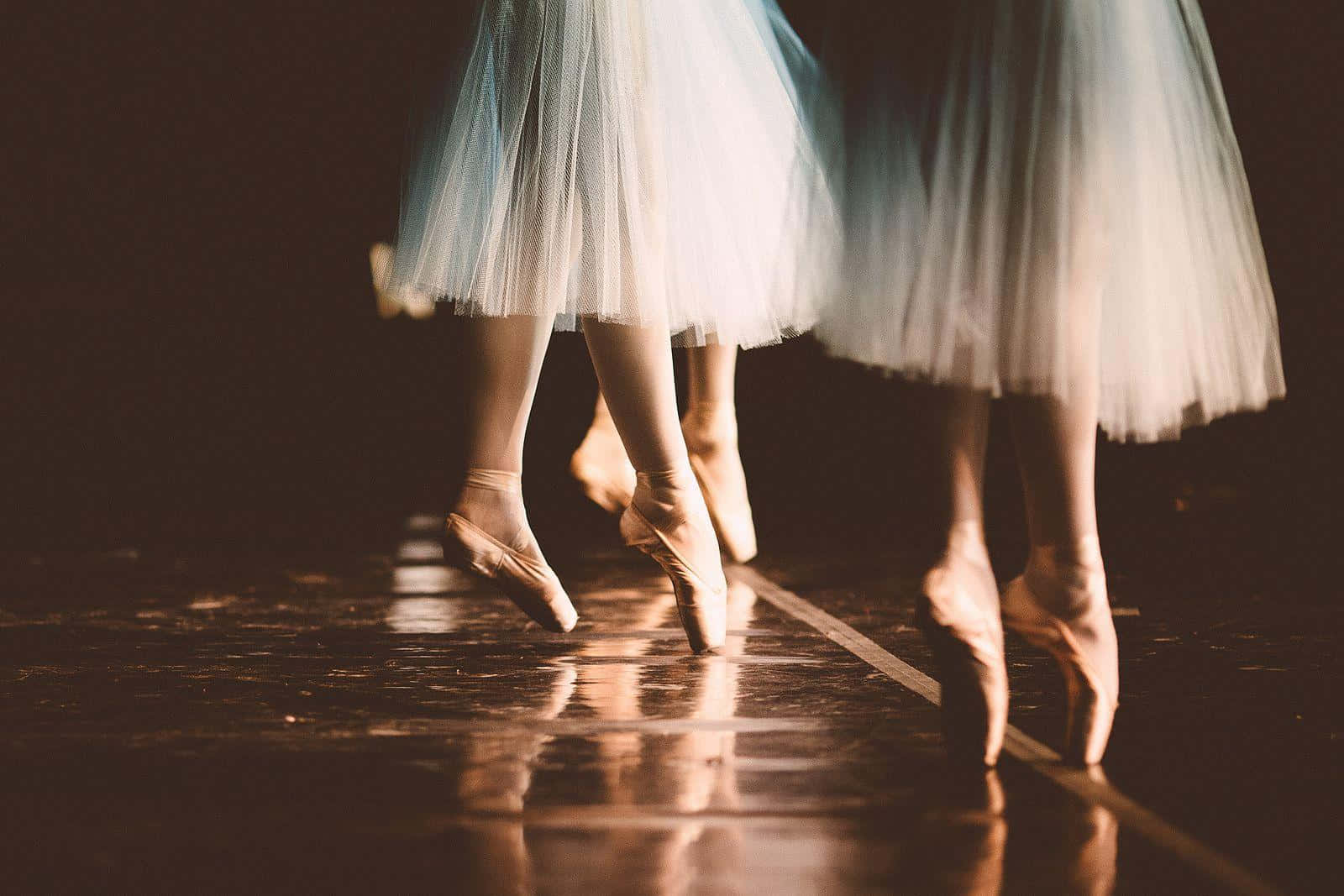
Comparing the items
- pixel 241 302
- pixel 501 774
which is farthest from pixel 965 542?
pixel 241 302

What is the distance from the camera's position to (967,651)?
1283mm

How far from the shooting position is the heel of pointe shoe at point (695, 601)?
183 centimetres

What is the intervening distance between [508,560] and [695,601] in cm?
20

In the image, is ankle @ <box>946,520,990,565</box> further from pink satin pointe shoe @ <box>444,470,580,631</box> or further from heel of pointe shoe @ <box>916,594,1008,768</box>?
pink satin pointe shoe @ <box>444,470,580,631</box>

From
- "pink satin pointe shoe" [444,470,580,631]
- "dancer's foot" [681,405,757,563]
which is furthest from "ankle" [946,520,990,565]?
"dancer's foot" [681,405,757,563]

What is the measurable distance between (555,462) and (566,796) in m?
5.29

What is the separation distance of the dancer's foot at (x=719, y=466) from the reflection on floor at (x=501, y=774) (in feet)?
0.90

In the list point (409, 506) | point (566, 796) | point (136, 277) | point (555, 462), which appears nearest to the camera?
point (566, 796)

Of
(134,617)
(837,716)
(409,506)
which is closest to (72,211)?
(409,506)

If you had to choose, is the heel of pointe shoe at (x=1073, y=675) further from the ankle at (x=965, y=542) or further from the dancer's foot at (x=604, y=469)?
the dancer's foot at (x=604, y=469)

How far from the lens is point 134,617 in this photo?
2172 mm

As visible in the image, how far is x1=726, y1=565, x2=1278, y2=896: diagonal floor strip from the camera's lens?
0.98m

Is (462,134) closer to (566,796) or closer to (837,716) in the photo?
(837,716)

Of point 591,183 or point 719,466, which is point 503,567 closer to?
point 591,183
